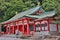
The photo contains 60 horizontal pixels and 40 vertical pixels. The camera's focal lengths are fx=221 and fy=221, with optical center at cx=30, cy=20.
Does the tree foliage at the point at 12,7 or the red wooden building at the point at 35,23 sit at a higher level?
the tree foliage at the point at 12,7

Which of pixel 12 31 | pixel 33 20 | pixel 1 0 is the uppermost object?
pixel 1 0

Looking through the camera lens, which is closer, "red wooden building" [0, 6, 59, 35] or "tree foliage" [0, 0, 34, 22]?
"red wooden building" [0, 6, 59, 35]

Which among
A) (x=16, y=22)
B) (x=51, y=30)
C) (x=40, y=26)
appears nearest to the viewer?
(x=51, y=30)

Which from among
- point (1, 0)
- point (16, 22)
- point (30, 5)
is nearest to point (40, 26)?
point (16, 22)

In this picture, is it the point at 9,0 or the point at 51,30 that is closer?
the point at 51,30

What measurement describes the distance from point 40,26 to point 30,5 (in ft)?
68.1

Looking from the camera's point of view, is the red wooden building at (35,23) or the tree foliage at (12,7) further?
the tree foliage at (12,7)

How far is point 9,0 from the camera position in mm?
56219

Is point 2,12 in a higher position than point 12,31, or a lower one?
higher

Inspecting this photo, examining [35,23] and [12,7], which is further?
[12,7]

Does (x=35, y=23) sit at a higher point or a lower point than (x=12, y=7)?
lower

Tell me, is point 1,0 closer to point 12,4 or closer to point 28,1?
point 12,4

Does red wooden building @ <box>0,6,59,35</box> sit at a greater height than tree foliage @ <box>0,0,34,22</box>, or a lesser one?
lesser

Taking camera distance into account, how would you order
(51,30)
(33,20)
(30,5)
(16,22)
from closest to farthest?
(51,30) < (33,20) < (16,22) < (30,5)
